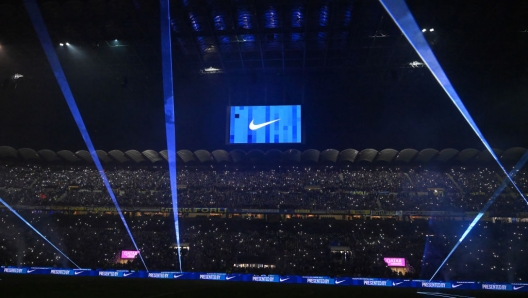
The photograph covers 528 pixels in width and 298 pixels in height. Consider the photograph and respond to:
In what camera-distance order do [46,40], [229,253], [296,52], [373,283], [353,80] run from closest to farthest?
[373,283], [229,253], [46,40], [296,52], [353,80]

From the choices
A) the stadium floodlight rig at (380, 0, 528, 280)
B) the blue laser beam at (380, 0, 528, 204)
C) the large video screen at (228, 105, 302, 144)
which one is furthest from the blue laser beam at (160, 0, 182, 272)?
the stadium floodlight rig at (380, 0, 528, 280)

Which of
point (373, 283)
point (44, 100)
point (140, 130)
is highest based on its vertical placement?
point (44, 100)

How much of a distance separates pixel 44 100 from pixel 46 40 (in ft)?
34.3

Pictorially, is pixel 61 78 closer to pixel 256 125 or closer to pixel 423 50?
pixel 256 125

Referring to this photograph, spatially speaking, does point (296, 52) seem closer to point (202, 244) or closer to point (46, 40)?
point (202, 244)

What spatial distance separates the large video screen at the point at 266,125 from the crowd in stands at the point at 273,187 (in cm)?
369

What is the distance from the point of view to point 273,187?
32.7 meters

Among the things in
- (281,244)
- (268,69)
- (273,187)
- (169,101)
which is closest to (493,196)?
(281,244)

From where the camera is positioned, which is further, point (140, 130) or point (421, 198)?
point (140, 130)

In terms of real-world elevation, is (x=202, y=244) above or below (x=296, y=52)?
below

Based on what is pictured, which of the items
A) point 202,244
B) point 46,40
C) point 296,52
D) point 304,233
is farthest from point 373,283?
point 46,40

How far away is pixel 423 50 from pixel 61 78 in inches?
1362

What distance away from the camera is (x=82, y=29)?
84.6ft

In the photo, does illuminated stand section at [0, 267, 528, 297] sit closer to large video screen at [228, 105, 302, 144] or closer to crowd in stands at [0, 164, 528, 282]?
crowd in stands at [0, 164, 528, 282]
